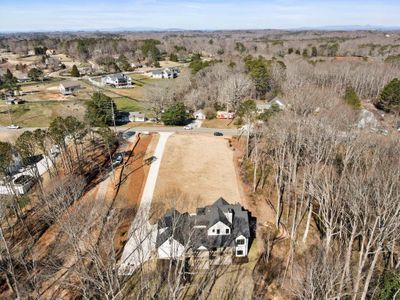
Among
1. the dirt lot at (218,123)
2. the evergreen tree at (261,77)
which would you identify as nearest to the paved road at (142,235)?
the dirt lot at (218,123)

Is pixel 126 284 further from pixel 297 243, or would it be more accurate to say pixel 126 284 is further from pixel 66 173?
pixel 66 173

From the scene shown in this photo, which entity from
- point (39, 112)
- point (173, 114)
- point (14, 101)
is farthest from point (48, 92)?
point (173, 114)

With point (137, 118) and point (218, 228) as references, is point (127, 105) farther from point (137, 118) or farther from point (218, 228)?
point (218, 228)

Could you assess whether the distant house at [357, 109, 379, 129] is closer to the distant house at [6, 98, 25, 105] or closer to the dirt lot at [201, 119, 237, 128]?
the dirt lot at [201, 119, 237, 128]

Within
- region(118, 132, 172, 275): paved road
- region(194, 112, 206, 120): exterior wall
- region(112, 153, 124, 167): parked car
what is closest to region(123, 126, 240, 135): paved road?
region(194, 112, 206, 120): exterior wall

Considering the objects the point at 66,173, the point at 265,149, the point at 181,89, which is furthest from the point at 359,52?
the point at 66,173

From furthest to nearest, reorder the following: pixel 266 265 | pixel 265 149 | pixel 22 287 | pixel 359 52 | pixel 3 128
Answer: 1. pixel 359 52
2. pixel 3 128
3. pixel 265 149
4. pixel 266 265
5. pixel 22 287
